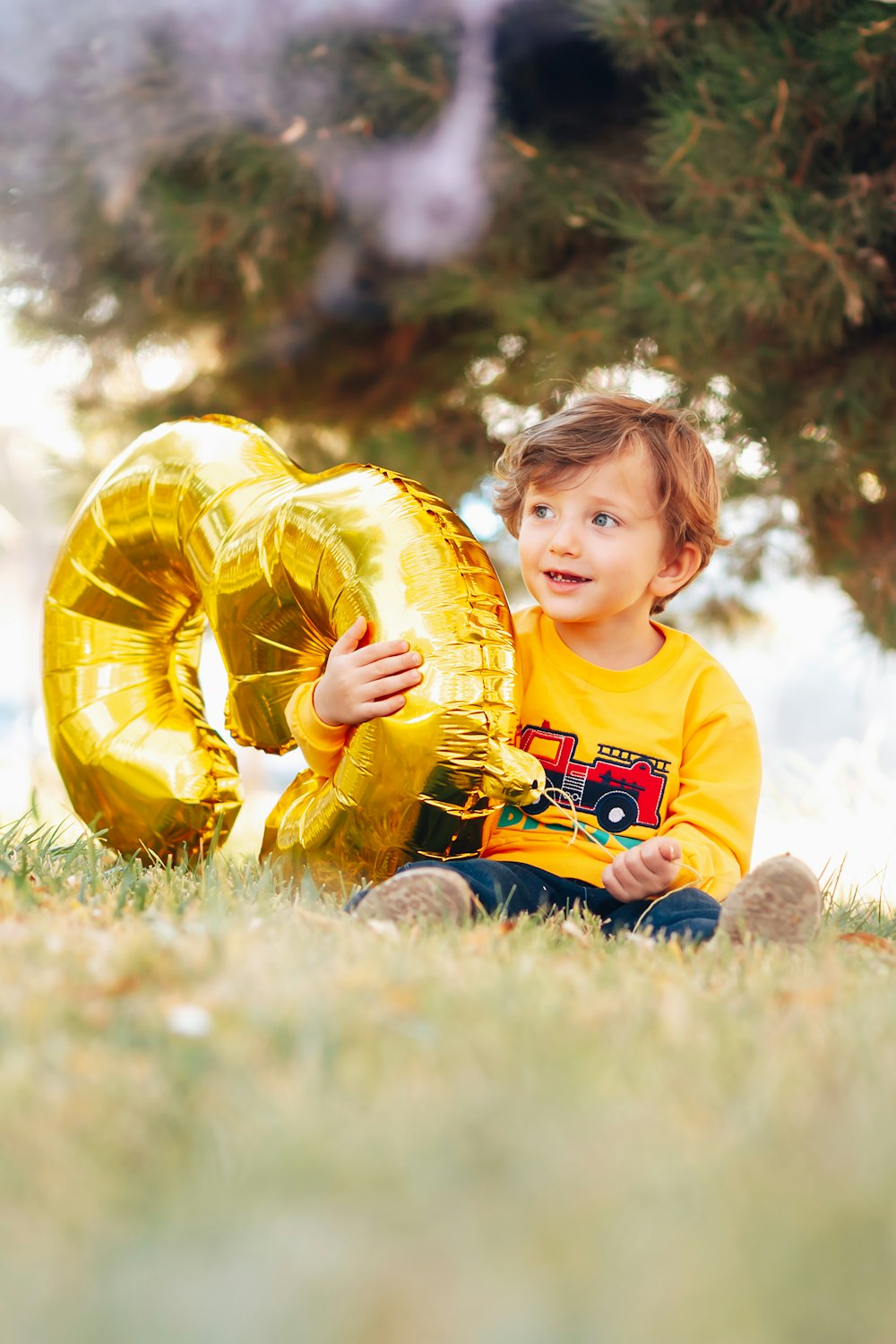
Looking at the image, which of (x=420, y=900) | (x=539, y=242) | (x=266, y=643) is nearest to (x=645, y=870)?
(x=420, y=900)

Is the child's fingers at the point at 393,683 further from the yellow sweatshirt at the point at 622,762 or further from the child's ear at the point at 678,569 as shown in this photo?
the child's ear at the point at 678,569

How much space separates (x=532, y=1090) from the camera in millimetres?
941

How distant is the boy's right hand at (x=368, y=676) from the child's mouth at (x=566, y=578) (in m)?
0.36

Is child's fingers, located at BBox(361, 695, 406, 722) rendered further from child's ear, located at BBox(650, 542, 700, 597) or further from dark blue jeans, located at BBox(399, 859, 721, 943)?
child's ear, located at BBox(650, 542, 700, 597)

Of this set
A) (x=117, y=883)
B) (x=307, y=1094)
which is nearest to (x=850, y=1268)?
(x=307, y=1094)

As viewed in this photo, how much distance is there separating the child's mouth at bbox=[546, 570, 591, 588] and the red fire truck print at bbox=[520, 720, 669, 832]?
10.8 inches

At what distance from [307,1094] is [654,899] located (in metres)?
1.19

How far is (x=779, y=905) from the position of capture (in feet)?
5.51

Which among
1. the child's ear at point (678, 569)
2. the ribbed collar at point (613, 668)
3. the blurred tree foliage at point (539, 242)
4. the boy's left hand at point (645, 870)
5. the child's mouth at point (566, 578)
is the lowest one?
the boy's left hand at point (645, 870)

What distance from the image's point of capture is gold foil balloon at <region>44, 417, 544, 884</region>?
76.2 inches

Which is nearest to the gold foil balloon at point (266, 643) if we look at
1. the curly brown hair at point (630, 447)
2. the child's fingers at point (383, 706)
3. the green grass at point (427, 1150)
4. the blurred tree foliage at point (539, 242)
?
the child's fingers at point (383, 706)

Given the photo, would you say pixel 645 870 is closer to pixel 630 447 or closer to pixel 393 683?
pixel 393 683

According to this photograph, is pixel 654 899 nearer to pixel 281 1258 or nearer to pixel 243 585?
pixel 243 585

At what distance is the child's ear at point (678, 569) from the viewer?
7.39 feet
